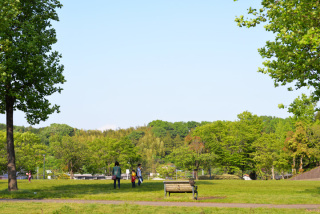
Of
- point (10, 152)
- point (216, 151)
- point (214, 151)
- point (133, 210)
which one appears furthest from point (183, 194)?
point (216, 151)

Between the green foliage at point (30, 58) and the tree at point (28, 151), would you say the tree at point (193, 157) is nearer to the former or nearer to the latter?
the tree at point (28, 151)

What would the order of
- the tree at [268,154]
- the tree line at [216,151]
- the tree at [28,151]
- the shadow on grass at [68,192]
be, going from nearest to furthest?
the shadow on grass at [68,192] → the tree line at [216,151] → the tree at [268,154] → the tree at [28,151]

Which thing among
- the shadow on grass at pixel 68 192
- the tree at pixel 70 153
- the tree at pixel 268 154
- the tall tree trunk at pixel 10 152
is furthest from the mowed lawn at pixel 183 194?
the tree at pixel 70 153

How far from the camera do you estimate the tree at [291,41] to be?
65.7ft

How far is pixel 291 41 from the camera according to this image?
20.9 metres

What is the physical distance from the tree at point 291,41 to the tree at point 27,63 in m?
12.2

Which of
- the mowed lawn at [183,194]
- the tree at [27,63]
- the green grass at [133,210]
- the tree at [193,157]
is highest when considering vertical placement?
the tree at [27,63]

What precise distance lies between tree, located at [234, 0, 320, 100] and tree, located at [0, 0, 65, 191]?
12.2 metres

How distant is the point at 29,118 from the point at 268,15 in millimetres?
16895

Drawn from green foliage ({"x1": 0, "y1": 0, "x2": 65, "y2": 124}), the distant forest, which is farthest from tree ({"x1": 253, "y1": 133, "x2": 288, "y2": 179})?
green foliage ({"x1": 0, "y1": 0, "x2": 65, "y2": 124})

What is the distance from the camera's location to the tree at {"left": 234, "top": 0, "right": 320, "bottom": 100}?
65.7 ft

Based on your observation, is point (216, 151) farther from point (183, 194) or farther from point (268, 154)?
point (183, 194)

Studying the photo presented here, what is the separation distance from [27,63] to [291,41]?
1512 cm

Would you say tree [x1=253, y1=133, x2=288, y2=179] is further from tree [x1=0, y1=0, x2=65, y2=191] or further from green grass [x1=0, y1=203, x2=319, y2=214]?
green grass [x1=0, y1=203, x2=319, y2=214]
